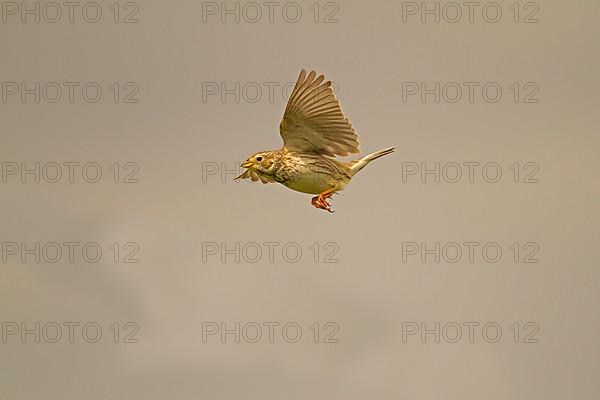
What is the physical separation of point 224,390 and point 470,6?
1.49 meters

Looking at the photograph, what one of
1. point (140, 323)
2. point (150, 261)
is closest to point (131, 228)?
point (150, 261)

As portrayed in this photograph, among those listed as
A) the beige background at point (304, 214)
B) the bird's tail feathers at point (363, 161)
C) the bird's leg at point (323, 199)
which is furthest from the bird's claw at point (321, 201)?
the beige background at point (304, 214)

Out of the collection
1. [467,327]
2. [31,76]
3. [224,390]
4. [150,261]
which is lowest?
[224,390]

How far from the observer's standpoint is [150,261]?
2.75 meters

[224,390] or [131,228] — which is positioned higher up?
[131,228]

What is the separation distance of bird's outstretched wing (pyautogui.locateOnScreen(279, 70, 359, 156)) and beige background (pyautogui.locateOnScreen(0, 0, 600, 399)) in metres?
0.34

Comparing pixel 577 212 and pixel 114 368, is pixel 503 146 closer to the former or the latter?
pixel 577 212

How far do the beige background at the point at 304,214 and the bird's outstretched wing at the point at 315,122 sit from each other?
1.13 ft

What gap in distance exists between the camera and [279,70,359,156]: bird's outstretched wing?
94.2 inches

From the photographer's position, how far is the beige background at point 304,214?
2.75 metres

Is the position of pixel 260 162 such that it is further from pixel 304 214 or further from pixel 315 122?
pixel 304 214

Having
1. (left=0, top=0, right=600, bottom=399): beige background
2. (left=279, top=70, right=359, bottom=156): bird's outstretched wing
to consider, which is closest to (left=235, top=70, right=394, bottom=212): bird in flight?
(left=279, top=70, right=359, bottom=156): bird's outstretched wing

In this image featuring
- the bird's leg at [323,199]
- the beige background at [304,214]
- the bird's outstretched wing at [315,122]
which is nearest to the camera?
the bird's outstretched wing at [315,122]

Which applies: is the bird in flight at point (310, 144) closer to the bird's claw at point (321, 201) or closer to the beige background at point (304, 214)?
the bird's claw at point (321, 201)
